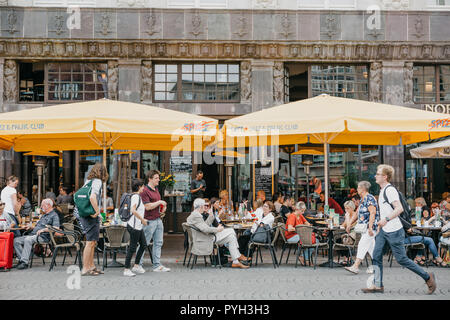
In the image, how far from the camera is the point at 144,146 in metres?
13.0

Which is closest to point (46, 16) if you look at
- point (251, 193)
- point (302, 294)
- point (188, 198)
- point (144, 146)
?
point (144, 146)

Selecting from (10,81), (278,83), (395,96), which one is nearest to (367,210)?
(278,83)

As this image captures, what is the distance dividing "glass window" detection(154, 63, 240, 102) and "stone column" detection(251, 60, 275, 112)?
565 mm

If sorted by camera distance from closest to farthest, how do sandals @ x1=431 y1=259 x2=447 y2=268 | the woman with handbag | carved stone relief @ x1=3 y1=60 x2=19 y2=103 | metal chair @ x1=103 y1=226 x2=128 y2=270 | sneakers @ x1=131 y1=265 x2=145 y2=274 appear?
1. the woman with handbag
2. sneakers @ x1=131 y1=265 x2=145 y2=274
3. metal chair @ x1=103 y1=226 x2=128 y2=270
4. sandals @ x1=431 y1=259 x2=447 y2=268
5. carved stone relief @ x1=3 y1=60 x2=19 y2=103

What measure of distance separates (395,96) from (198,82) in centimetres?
616

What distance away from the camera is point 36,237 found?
10484mm

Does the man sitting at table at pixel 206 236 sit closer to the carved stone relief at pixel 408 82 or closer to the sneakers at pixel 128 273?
the sneakers at pixel 128 273

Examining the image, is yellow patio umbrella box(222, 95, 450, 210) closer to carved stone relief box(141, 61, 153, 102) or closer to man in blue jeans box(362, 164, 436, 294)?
man in blue jeans box(362, 164, 436, 294)

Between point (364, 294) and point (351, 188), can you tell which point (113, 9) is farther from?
point (364, 294)

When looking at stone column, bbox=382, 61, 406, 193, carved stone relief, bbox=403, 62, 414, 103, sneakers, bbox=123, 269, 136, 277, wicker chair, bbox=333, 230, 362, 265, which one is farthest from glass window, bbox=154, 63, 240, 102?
sneakers, bbox=123, 269, 136, 277

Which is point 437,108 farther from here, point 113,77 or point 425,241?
point 113,77

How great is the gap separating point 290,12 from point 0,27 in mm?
8944

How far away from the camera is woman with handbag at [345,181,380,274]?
8719mm

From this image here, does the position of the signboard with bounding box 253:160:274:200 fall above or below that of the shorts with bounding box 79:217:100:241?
above
